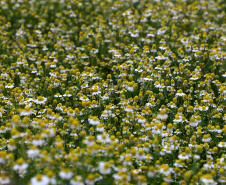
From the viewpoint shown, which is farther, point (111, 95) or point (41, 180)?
point (111, 95)

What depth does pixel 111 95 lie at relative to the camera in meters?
5.66

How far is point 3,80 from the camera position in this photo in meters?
6.12

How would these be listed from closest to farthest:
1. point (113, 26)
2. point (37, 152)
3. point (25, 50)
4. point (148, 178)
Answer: point (37, 152) < point (148, 178) < point (25, 50) < point (113, 26)

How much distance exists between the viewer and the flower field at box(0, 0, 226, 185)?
3.64 meters

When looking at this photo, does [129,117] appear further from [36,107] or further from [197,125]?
[36,107]

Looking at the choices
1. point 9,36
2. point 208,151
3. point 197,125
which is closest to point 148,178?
point 208,151

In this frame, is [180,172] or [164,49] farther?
[164,49]

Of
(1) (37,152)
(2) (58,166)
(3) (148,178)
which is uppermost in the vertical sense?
(1) (37,152)

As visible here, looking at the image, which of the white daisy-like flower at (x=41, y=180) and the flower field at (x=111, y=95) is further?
the flower field at (x=111, y=95)

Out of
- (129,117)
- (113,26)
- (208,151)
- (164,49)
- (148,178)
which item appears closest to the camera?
(148,178)

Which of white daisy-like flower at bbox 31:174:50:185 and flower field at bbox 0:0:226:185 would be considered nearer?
white daisy-like flower at bbox 31:174:50:185

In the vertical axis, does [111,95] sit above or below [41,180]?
below

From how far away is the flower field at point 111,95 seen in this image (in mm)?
3645

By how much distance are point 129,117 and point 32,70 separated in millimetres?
2700
